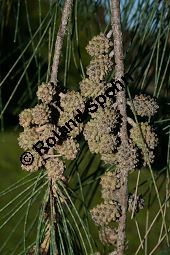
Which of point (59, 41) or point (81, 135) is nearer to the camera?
point (59, 41)

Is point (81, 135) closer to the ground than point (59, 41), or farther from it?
closer to the ground

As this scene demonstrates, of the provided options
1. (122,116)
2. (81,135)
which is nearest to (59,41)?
(122,116)

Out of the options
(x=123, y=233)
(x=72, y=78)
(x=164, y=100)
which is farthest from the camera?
(x=72, y=78)

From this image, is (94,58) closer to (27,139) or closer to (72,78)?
(27,139)

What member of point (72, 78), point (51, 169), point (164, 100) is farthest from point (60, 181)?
point (72, 78)

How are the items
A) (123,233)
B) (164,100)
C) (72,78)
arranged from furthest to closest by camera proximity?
(72,78), (164,100), (123,233)

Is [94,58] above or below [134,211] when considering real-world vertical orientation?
above

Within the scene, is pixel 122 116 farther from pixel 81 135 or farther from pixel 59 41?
pixel 81 135

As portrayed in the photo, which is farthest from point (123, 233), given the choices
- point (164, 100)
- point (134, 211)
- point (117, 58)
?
point (164, 100)

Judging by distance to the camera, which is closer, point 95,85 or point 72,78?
point 95,85
